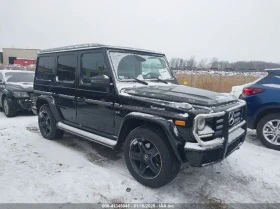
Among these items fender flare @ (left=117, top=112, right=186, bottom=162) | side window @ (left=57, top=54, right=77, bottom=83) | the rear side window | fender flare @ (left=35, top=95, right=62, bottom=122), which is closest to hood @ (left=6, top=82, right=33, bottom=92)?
fender flare @ (left=35, top=95, right=62, bottom=122)

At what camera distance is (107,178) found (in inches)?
134

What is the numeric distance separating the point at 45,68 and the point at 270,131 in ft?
17.5

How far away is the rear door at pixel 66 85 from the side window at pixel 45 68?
11.2 inches

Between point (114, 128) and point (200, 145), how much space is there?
1.49m

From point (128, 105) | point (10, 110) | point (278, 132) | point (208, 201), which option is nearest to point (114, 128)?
point (128, 105)

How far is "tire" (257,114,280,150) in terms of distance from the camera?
469 cm

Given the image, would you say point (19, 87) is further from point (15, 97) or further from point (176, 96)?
point (176, 96)

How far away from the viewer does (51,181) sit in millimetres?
3273

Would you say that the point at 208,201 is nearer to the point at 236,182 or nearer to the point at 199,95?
the point at 236,182

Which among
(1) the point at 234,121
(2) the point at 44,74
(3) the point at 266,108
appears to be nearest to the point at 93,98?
(2) the point at 44,74

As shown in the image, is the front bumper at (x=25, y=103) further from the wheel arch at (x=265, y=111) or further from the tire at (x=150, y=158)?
the wheel arch at (x=265, y=111)

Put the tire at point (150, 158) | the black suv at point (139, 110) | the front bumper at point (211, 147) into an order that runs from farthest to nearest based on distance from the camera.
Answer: the tire at point (150, 158), the black suv at point (139, 110), the front bumper at point (211, 147)

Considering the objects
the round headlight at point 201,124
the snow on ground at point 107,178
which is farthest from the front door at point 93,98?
the round headlight at point 201,124

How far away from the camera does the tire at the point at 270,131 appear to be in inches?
185
